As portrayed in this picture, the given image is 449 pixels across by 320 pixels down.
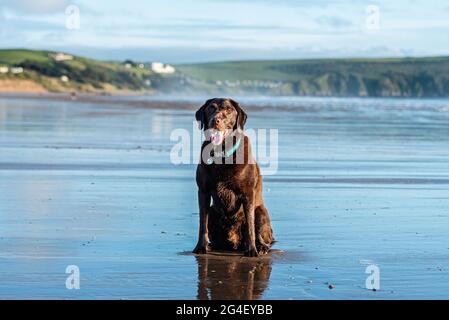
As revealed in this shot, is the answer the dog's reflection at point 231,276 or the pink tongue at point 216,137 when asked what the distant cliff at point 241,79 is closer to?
the pink tongue at point 216,137

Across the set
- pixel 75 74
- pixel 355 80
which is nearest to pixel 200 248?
pixel 75 74

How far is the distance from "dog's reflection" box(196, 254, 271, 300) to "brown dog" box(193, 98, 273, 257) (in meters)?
0.30

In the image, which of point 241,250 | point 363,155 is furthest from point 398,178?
point 241,250

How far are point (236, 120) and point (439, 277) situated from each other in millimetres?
2374

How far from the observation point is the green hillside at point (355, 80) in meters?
160

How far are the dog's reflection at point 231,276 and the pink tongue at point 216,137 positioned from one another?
39.0 inches

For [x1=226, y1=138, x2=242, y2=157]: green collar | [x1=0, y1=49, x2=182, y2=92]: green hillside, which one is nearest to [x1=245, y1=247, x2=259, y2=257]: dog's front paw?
[x1=226, y1=138, x2=242, y2=157]: green collar

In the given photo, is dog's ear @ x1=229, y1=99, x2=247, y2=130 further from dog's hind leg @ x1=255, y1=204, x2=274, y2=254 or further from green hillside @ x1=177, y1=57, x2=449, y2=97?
green hillside @ x1=177, y1=57, x2=449, y2=97

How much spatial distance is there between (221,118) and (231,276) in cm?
163

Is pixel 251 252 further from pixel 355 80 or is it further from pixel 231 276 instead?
pixel 355 80

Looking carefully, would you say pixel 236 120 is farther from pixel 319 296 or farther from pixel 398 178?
pixel 398 178

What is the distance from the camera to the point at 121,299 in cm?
757

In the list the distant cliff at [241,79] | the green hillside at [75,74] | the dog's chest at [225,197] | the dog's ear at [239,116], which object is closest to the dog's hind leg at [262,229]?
the dog's chest at [225,197]

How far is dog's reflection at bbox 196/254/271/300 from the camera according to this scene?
7.84 metres
